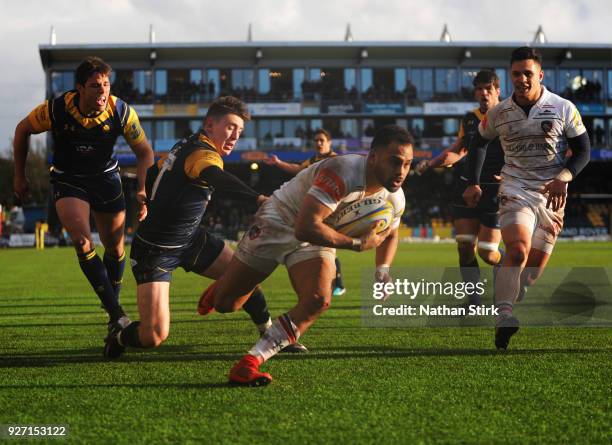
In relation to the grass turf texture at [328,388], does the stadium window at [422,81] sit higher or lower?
higher

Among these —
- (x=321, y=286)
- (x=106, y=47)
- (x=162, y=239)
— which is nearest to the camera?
(x=321, y=286)

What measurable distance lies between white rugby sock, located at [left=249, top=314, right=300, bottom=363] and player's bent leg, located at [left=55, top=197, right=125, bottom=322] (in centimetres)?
205

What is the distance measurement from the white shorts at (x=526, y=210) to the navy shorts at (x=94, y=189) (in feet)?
11.5

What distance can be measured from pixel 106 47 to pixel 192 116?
794 cm

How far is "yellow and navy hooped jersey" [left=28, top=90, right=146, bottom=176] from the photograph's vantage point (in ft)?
21.7

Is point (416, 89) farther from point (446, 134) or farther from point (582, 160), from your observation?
point (582, 160)

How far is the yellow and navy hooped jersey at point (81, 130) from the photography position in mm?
6602

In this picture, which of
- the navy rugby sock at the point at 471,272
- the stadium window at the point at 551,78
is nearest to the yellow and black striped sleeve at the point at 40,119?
the navy rugby sock at the point at 471,272

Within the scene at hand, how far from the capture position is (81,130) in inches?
262

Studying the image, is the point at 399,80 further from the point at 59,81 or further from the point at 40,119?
the point at 40,119

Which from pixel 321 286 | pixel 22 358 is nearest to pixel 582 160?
pixel 321 286

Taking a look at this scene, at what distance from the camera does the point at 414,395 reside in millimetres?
4363

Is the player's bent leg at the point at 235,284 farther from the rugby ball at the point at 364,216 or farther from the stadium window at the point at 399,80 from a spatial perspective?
the stadium window at the point at 399,80

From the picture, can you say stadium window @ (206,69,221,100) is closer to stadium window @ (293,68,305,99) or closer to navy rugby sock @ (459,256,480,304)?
stadium window @ (293,68,305,99)
